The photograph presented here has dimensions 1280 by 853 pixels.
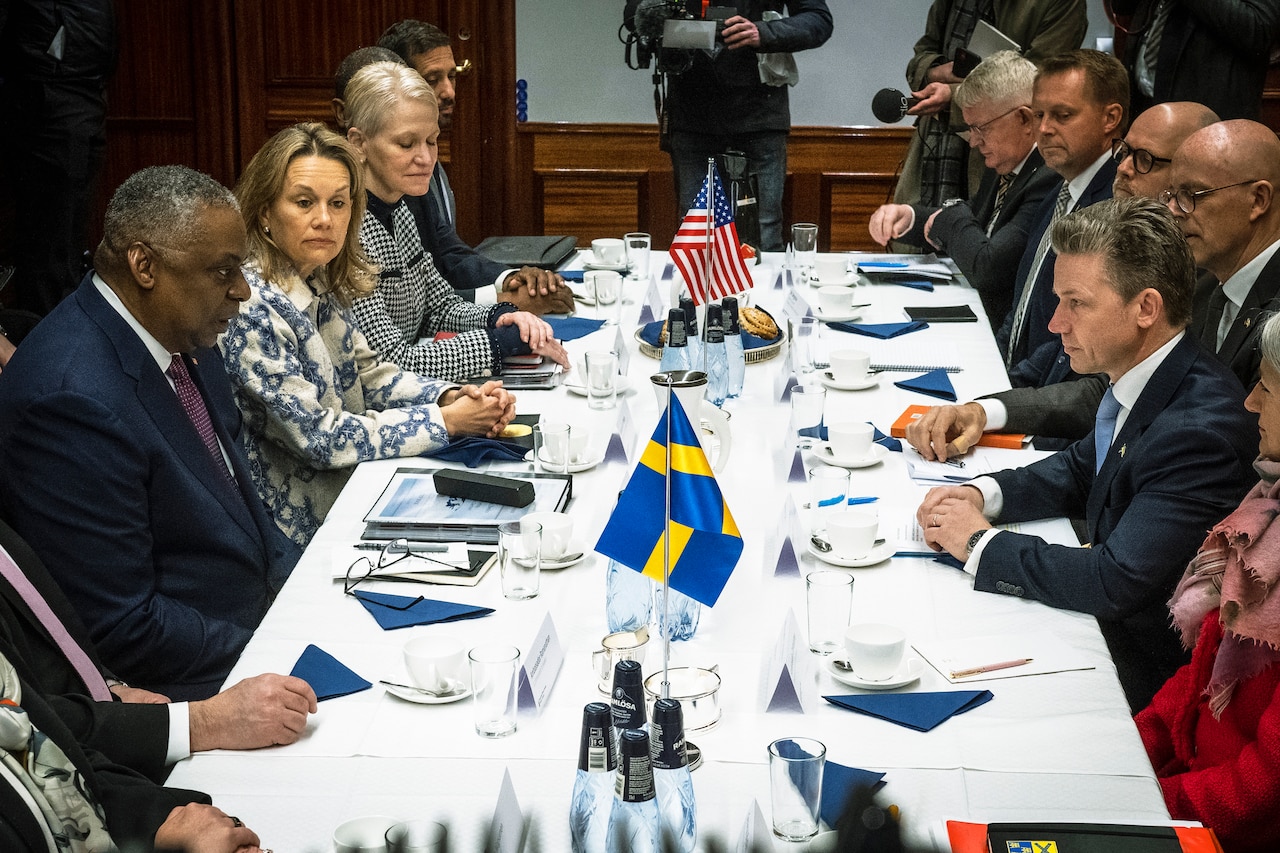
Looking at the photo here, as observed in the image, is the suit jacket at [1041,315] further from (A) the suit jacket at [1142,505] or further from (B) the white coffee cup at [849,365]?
(A) the suit jacket at [1142,505]

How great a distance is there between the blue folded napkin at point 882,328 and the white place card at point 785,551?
4.91 ft

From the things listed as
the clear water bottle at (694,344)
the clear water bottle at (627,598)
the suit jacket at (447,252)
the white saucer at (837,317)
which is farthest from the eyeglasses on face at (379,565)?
the suit jacket at (447,252)

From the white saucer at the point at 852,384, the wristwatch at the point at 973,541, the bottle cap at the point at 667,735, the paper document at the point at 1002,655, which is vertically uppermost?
the bottle cap at the point at 667,735

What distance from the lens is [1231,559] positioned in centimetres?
185

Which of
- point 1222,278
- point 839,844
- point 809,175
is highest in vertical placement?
point 839,844

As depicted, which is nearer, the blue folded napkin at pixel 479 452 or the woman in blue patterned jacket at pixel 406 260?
the blue folded napkin at pixel 479 452

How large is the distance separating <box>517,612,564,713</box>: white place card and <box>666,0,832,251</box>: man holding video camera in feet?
12.1

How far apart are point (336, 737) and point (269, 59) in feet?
16.9

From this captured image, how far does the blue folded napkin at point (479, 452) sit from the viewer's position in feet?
8.45

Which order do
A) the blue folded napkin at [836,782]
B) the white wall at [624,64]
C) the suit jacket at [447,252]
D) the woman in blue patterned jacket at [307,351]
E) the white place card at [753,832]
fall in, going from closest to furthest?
the white place card at [753,832] < the blue folded napkin at [836,782] < the woman in blue patterned jacket at [307,351] < the suit jacket at [447,252] < the white wall at [624,64]

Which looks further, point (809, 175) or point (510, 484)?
point (809, 175)

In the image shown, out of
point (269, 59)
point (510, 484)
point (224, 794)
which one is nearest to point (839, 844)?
point (224, 794)

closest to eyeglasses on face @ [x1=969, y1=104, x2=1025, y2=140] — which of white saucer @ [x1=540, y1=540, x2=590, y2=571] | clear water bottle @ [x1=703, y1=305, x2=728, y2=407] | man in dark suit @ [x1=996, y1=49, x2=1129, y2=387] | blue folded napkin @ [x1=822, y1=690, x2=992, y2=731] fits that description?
man in dark suit @ [x1=996, y1=49, x2=1129, y2=387]

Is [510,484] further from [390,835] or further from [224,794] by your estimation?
[390,835]
